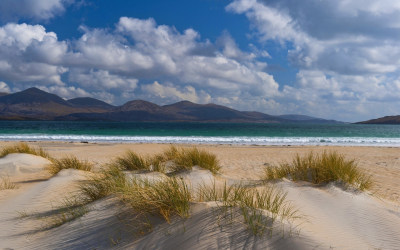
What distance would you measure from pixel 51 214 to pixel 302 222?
14.0ft

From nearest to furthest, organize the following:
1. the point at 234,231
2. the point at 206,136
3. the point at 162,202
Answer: the point at 234,231 → the point at 162,202 → the point at 206,136

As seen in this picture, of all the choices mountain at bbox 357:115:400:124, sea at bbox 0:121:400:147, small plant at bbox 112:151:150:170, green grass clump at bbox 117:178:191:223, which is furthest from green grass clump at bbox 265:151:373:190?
mountain at bbox 357:115:400:124

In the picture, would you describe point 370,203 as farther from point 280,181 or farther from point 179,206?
point 179,206

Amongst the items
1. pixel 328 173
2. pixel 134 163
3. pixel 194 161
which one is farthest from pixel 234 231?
pixel 134 163

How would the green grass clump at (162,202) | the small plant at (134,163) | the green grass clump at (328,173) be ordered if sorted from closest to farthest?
the green grass clump at (162,202) → the green grass clump at (328,173) → the small plant at (134,163)

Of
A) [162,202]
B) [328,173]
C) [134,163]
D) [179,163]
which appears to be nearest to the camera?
[162,202]

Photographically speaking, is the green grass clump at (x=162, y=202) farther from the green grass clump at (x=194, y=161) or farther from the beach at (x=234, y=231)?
the green grass clump at (x=194, y=161)

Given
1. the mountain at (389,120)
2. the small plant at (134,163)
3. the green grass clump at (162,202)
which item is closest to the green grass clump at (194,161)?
the small plant at (134,163)

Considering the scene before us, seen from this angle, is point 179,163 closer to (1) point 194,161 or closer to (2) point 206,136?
(1) point 194,161

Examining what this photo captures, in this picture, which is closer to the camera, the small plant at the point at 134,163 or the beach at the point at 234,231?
the beach at the point at 234,231

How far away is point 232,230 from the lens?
3.22m

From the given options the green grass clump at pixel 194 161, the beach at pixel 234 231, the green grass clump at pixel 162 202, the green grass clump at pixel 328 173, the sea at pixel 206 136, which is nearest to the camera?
the beach at pixel 234 231

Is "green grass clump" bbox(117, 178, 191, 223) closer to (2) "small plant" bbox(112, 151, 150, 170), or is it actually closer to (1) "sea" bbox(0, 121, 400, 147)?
(2) "small plant" bbox(112, 151, 150, 170)

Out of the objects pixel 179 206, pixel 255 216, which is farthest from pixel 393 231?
pixel 179 206
